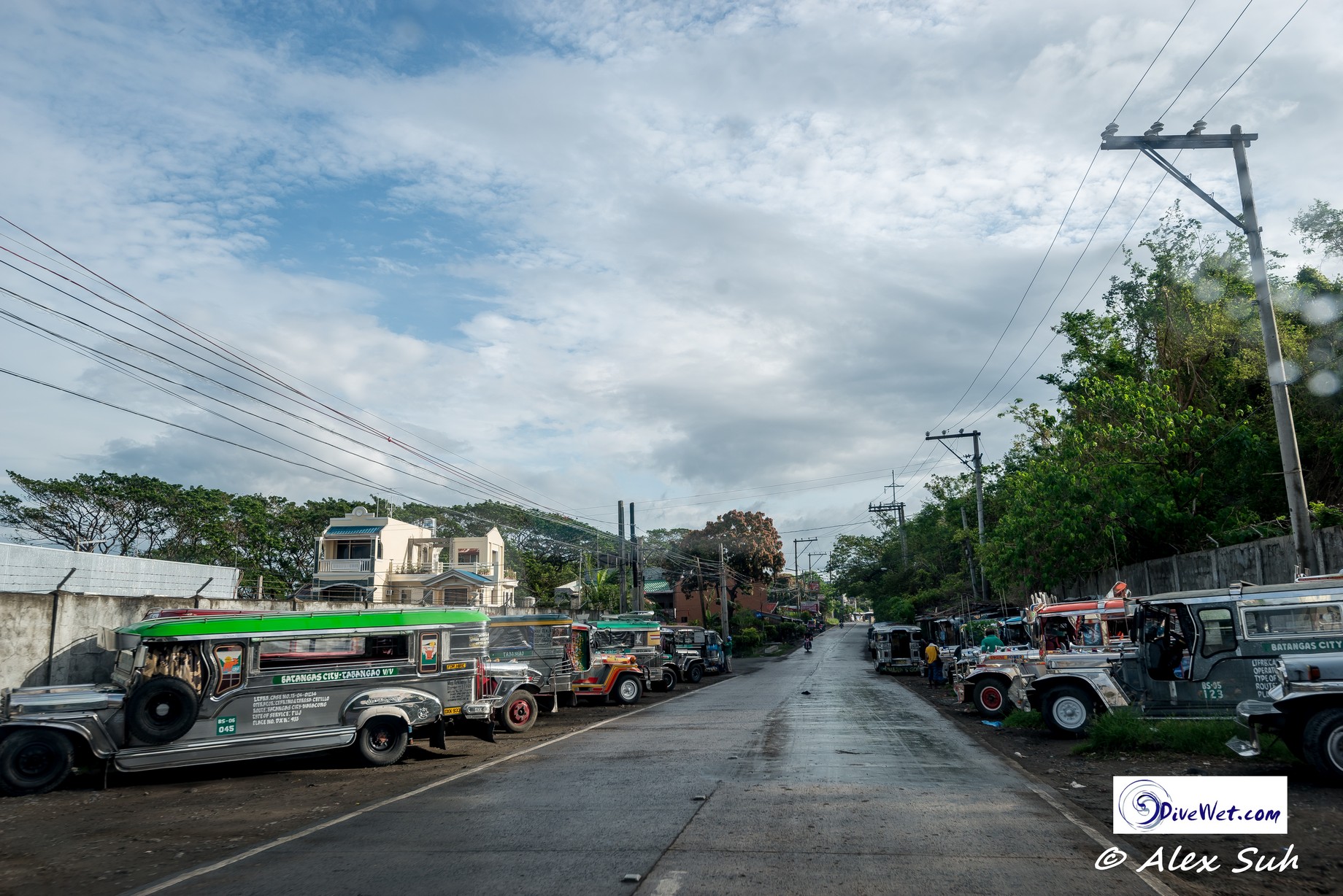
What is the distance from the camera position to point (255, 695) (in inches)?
511

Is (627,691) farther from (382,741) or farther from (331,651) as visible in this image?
(331,651)

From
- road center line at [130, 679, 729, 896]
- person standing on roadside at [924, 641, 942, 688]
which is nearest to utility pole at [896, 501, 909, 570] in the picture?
person standing on roadside at [924, 641, 942, 688]

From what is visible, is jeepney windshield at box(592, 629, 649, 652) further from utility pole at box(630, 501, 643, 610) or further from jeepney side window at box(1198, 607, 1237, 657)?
jeepney side window at box(1198, 607, 1237, 657)

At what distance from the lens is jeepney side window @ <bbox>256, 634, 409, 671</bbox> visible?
13.2m

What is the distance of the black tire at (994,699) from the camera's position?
19359mm

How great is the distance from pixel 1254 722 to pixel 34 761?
15134 millimetres

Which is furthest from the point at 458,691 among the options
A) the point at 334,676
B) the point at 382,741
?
the point at 334,676

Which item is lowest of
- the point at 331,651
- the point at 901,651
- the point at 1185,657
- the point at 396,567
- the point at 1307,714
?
the point at 901,651

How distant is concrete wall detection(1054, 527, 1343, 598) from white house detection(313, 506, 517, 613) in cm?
2587

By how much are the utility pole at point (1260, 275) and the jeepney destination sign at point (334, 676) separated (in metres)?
14.7

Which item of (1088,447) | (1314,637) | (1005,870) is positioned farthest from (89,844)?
(1088,447)

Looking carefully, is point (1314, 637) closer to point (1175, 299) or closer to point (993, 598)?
point (1175, 299)

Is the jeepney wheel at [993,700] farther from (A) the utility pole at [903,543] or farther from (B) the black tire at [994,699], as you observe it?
(A) the utility pole at [903,543]

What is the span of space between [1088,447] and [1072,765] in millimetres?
14860
